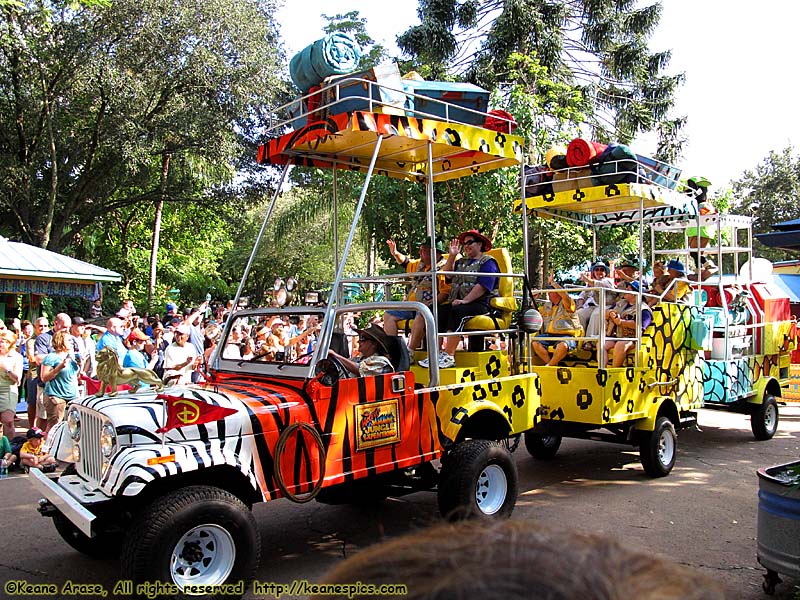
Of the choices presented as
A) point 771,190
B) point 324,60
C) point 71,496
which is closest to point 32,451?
point 71,496

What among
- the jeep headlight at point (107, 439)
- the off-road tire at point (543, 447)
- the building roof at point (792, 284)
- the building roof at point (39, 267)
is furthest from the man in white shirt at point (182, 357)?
the building roof at point (792, 284)

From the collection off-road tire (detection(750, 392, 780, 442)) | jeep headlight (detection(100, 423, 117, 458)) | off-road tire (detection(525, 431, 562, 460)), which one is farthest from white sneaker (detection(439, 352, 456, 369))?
off-road tire (detection(750, 392, 780, 442))

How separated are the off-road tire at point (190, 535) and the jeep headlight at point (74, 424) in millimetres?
1082

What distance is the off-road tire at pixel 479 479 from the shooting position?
18.1 ft

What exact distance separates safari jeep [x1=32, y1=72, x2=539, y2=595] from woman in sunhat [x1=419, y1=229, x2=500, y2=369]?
0.20 m

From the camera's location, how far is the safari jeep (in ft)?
13.6

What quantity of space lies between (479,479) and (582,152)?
4294 millimetres

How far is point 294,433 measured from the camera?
4695 mm

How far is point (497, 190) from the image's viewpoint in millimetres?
14758

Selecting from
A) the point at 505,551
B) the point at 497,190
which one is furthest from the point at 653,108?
the point at 505,551

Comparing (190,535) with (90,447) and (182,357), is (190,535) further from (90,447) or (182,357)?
(182,357)

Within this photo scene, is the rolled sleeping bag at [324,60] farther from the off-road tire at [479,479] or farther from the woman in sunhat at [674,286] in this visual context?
the woman in sunhat at [674,286]

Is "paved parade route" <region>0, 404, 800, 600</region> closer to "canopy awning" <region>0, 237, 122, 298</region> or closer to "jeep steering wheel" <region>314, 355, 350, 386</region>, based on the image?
"jeep steering wheel" <region>314, 355, 350, 386</region>

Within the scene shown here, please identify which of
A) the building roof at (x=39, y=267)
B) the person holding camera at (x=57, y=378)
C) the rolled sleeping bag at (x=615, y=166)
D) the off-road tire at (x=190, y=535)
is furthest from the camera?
the building roof at (x=39, y=267)
